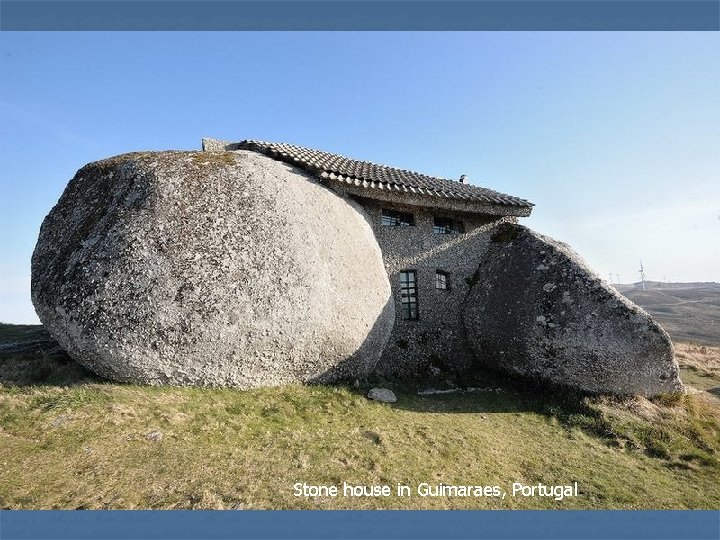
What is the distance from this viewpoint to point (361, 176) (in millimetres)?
16219

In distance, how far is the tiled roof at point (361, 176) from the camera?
15.6 m

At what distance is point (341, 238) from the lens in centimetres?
1433

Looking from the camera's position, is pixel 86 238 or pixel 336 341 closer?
pixel 86 238

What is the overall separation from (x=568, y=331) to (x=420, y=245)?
20.3 feet

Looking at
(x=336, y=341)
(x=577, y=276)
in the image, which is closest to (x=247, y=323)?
(x=336, y=341)

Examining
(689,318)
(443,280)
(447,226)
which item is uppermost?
(447,226)

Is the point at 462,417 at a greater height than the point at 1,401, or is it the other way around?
the point at 1,401

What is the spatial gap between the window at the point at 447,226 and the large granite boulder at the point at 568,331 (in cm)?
290

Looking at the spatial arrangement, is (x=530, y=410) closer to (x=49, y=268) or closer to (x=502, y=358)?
(x=502, y=358)

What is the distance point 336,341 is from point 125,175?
7.89 m

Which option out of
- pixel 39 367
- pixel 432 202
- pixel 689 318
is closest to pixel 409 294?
pixel 432 202

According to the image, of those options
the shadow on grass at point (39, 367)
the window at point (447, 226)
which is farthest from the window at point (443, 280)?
the shadow on grass at point (39, 367)

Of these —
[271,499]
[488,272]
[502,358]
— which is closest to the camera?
[271,499]

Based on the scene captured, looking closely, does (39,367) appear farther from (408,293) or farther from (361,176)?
(408,293)
